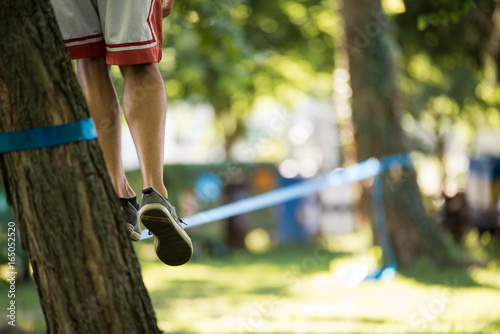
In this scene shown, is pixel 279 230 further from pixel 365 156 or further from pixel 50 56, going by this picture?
pixel 50 56

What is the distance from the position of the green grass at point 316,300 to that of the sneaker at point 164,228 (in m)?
2.05

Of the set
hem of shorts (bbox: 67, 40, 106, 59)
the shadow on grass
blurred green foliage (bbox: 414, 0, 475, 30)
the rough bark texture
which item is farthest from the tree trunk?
the rough bark texture

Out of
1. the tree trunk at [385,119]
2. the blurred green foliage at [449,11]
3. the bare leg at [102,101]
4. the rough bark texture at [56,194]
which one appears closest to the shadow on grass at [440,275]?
the tree trunk at [385,119]

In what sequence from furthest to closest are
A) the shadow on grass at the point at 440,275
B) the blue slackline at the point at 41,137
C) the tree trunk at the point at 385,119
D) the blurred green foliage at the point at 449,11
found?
the tree trunk at the point at 385,119 → the shadow on grass at the point at 440,275 → the blurred green foliage at the point at 449,11 → the blue slackline at the point at 41,137

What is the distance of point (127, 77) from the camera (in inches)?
77.4

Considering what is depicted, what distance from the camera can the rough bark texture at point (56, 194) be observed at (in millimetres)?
1715

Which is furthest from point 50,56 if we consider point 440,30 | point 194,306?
point 440,30

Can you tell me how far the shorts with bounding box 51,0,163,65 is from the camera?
72.4 inches

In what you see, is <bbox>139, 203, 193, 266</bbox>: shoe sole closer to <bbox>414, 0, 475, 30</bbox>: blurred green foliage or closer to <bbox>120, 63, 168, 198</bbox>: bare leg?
<bbox>120, 63, 168, 198</bbox>: bare leg

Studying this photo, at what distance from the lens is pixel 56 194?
5.64 feet

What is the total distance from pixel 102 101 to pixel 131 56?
277 millimetres

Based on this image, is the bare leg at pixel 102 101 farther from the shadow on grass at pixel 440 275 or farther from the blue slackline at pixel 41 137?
the shadow on grass at pixel 440 275

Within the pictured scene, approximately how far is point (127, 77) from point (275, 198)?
166 inches

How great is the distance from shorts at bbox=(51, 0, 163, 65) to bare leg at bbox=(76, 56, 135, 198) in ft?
0.43
